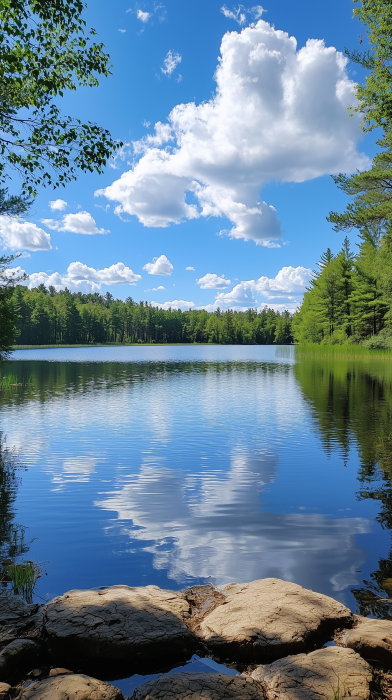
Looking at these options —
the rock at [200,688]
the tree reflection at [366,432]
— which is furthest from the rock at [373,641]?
the rock at [200,688]

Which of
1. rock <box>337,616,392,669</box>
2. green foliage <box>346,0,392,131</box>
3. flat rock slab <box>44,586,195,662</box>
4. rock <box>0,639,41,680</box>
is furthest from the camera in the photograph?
green foliage <box>346,0,392,131</box>

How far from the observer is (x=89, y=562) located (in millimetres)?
7059

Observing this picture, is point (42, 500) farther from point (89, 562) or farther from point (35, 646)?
point (35, 646)

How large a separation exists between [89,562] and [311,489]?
5.90m

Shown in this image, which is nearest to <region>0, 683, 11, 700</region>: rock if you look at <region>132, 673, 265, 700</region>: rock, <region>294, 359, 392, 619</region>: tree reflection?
<region>132, 673, 265, 700</region>: rock

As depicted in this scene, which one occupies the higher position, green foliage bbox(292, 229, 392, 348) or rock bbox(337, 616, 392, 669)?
green foliage bbox(292, 229, 392, 348)

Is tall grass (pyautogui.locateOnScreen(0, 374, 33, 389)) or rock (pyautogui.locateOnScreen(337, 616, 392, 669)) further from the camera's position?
tall grass (pyautogui.locateOnScreen(0, 374, 33, 389))

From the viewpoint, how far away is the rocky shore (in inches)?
150

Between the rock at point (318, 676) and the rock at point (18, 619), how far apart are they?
7.87ft

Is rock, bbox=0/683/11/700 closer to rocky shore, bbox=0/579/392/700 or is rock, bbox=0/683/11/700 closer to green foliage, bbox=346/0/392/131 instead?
rocky shore, bbox=0/579/392/700

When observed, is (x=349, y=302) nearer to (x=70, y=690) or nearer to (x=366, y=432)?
(x=366, y=432)

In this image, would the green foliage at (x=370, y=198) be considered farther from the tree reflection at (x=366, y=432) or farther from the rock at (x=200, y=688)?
the rock at (x=200, y=688)

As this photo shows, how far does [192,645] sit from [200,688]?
3.63 ft

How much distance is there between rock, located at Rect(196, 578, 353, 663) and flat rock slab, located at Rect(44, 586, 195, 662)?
370 millimetres
